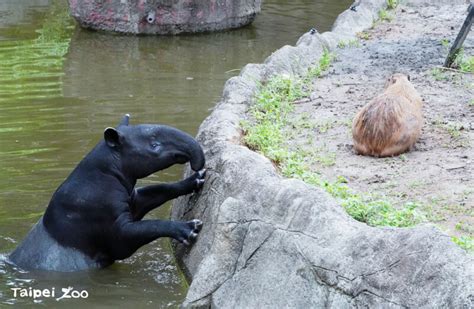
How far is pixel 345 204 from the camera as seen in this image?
5.96m

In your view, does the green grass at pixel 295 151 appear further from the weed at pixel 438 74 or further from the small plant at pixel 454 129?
the weed at pixel 438 74

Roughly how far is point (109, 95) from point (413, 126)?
5.82 metres

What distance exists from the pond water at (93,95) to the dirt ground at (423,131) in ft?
4.97

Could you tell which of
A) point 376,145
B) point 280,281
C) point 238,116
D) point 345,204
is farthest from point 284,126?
point 280,281

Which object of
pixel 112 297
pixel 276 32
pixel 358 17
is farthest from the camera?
pixel 276 32

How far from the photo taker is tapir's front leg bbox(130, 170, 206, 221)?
6.95 metres

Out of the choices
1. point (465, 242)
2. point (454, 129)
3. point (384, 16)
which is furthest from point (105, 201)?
point (384, 16)

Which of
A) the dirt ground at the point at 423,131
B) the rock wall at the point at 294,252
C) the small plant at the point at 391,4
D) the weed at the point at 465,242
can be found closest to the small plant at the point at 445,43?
the dirt ground at the point at 423,131

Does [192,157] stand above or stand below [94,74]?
above

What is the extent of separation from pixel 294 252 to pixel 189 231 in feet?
4.82

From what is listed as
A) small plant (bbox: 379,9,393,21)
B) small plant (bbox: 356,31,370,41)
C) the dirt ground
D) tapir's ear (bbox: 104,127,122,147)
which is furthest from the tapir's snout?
small plant (bbox: 379,9,393,21)

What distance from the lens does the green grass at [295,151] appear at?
583 cm

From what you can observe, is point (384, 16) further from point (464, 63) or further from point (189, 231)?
point (189, 231)

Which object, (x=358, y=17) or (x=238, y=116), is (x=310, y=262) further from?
(x=358, y=17)
